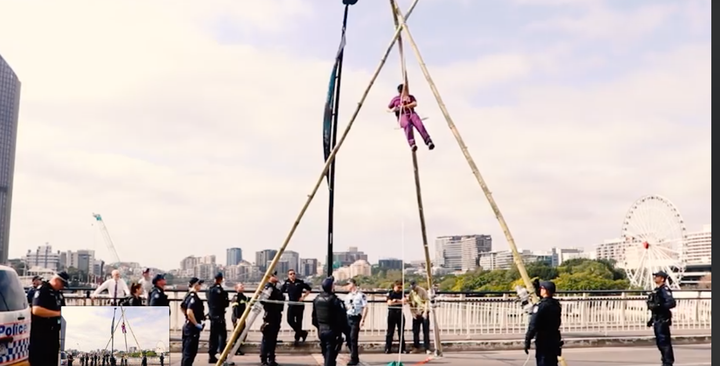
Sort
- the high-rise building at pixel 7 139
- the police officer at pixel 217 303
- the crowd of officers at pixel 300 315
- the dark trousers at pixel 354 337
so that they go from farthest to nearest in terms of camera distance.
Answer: the high-rise building at pixel 7 139
the dark trousers at pixel 354 337
the police officer at pixel 217 303
the crowd of officers at pixel 300 315

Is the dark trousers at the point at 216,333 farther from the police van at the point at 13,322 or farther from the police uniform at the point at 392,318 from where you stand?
the police van at the point at 13,322

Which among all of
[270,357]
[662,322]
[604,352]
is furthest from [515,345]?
[270,357]

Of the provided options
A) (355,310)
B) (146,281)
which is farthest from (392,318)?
(146,281)

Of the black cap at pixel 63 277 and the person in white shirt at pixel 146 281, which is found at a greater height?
the black cap at pixel 63 277

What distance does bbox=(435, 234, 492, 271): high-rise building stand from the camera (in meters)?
15.5

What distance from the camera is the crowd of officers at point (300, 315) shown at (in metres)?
9.04

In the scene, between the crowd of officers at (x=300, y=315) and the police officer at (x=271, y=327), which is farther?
the police officer at (x=271, y=327)

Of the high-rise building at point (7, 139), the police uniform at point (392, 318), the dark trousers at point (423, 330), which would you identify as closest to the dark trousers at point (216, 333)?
the police uniform at point (392, 318)

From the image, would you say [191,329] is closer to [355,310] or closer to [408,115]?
[355,310]

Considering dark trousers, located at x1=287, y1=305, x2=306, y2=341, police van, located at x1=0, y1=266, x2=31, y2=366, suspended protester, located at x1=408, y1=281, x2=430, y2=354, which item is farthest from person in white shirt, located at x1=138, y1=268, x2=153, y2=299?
suspended protester, located at x1=408, y1=281, x2=430, y2=354

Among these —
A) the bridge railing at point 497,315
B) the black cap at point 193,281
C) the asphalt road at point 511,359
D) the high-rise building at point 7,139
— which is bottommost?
the asphalt road at point 511,359

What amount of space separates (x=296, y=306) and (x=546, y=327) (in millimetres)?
6927

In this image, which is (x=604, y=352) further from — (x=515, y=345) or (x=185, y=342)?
(x=185, y=342)

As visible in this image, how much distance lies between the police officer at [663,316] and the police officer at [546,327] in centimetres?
423
